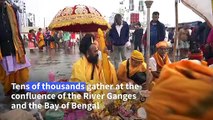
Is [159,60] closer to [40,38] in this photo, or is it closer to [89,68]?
[89,68]

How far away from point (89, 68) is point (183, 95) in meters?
3.78

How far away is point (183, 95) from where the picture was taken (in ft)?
3.07

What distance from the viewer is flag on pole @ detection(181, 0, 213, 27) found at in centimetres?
161

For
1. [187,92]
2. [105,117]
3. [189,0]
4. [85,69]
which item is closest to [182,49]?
[85,69]

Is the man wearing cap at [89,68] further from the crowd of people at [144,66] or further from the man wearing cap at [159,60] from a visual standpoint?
the man wearing cap at [159,60]

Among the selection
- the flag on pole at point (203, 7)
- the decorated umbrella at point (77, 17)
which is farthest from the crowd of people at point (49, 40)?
the flag on pole at point (203, 7)

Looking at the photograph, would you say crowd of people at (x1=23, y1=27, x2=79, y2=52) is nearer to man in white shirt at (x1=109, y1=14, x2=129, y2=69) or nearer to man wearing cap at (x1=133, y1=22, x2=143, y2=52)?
man wearing cap at (x1=133, y1=22, x2=143, y2=52)

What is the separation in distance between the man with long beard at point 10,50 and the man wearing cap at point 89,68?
89 centimetres

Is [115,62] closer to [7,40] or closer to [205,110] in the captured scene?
[7,40]

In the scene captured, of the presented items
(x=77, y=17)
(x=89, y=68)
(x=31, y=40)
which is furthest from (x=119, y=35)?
(x=31, y=40)

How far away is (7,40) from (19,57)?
0.30m

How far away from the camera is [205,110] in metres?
0.91

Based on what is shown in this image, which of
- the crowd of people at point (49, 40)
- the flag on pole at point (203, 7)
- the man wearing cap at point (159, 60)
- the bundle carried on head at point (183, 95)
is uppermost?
the flag on pole at point (203, 7)

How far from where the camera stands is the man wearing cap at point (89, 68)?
4562 millimetres
